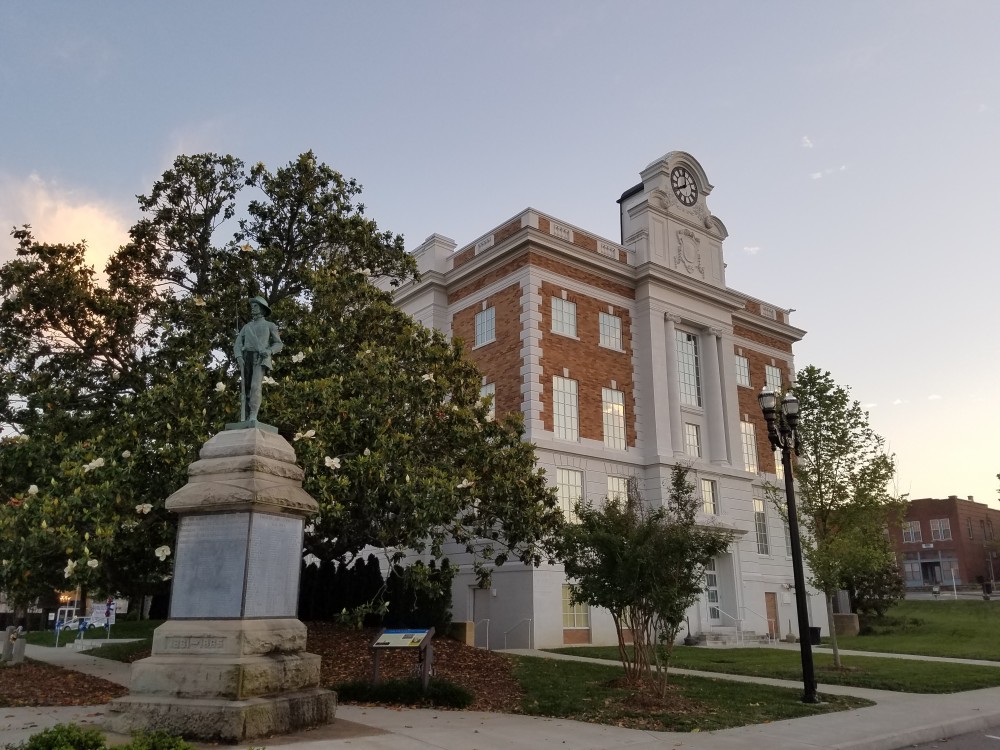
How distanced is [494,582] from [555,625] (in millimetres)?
2433

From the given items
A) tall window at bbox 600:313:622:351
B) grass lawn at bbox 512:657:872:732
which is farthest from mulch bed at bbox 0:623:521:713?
tall window at bbox 600:313:622:351

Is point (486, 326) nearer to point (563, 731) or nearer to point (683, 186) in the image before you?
point (683, 186)

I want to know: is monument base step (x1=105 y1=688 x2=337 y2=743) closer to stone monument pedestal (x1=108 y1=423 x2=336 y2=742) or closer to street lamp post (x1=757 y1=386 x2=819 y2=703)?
stone monument pedestal (x1=108 y1=423 x2=336 y2=742)

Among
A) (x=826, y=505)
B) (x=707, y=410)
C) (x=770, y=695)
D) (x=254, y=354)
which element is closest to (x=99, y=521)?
(x=254, y=354)

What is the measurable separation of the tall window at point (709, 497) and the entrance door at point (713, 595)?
1.97 m

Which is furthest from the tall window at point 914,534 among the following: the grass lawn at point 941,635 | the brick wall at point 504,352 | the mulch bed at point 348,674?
the mulch bed at point 348,674

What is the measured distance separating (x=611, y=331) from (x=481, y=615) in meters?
11.3

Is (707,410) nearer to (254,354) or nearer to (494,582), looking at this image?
(494,582)

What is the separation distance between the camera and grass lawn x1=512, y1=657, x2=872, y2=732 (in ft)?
36.8

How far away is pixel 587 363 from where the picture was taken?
27.8m

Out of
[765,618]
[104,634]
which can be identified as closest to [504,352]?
[765,618]

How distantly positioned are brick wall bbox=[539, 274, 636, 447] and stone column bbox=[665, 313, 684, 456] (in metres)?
1.61

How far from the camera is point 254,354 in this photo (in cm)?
1080

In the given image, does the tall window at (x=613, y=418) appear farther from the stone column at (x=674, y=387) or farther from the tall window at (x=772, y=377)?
the tall window at (x=772, y=377)
